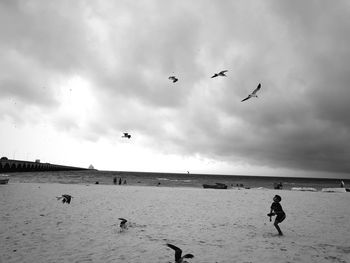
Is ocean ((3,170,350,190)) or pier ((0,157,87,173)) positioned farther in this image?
pier ((0,157,87,173))

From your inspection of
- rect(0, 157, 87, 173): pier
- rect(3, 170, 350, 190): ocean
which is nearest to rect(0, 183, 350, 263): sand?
rect(3, 170, 350, 190): ocean

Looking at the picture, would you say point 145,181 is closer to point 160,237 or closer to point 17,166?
point 17,166

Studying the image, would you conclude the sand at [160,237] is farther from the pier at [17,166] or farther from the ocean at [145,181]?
the pier at [17,166]

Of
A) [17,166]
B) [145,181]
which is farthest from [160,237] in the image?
[17,166]

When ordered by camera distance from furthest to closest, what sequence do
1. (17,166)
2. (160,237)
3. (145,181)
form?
(17,166) → (145,181) → (160,237)

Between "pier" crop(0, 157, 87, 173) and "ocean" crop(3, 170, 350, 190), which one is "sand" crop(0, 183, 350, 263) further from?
"pier" crop(0, 157, 87, 173)

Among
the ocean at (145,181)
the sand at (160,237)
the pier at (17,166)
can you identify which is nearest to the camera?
the sand at (160,237)

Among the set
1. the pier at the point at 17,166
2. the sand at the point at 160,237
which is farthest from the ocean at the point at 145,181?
the sand at the point at 160,237

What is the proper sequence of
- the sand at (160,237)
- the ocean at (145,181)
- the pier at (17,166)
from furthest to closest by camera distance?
the pier at (17,166) → the ocean at (145,181) → the sand at (160,237)

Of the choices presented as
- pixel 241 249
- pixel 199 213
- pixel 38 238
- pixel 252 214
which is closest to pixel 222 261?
pixel 241 249

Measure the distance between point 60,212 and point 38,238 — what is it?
207 inches

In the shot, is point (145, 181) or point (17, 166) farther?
point (17, 166)

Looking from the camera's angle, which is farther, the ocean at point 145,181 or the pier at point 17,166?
the pier at point 17,166

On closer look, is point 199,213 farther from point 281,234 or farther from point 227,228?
point 281,234
